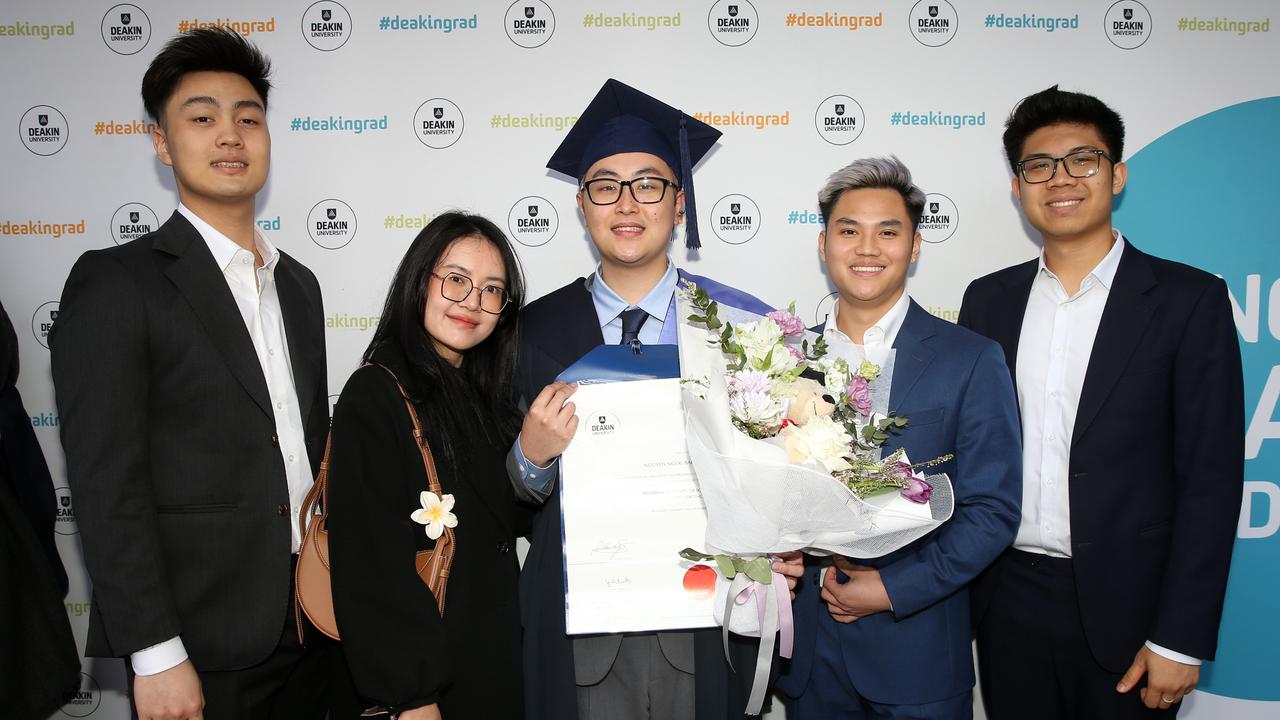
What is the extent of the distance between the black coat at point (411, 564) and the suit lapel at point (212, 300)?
0.42 metres

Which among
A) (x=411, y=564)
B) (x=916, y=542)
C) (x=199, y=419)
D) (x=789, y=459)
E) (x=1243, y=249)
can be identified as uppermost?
(x=1243, y=249)

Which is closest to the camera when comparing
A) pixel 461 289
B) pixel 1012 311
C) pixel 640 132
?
pixel 461 289

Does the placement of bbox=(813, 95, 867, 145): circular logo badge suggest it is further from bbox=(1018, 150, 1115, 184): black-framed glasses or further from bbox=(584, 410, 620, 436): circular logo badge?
bbox=(584, 410, 620, 436): circular logo badge

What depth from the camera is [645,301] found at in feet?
7.92

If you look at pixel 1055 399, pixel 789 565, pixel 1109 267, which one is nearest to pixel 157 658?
pixel 789 565

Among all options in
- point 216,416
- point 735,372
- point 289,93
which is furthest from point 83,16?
point 735,372

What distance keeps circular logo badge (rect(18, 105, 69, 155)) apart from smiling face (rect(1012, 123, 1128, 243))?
4.21 meters

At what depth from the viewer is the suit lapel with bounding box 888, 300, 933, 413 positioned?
2.22 metres

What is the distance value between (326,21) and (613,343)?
2244 mm

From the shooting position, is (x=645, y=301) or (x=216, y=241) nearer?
(x=216, y=241)

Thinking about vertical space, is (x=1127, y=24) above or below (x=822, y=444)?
above

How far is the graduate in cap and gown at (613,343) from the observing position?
2.16 metres

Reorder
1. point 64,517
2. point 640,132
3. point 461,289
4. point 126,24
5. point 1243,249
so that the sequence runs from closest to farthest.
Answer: point 461,289 < point 640,132 < point 1243,249 < point 126,24 < point 64,517
